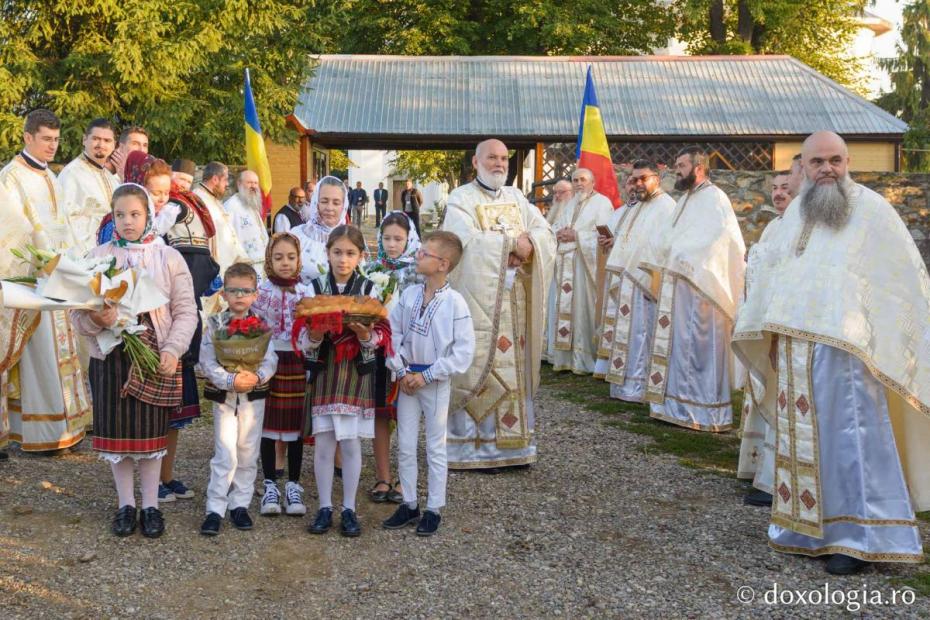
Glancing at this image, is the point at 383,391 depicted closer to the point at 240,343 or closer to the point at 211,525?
the point at 240,343

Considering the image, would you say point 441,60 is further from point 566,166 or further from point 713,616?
point 713,616

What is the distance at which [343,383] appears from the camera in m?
4.89

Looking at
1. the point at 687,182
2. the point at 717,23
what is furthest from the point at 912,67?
the point at 687,182

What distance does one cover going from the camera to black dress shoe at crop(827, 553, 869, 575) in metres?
4.43

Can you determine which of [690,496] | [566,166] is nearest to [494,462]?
[690,496]

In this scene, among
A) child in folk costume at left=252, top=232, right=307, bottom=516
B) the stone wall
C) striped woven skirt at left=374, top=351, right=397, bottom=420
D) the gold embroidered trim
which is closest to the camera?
the gold embroidered trim

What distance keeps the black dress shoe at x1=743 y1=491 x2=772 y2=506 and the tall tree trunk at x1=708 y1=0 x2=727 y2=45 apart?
2726 centimetres

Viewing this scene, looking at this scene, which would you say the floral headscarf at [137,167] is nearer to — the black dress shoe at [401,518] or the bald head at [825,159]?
the black dress shoe at [401,518]

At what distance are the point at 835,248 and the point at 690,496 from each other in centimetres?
186

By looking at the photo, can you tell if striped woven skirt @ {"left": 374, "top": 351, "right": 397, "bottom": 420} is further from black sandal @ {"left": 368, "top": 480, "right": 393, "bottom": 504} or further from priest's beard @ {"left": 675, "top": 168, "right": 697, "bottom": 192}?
priest's beard @ {"left": 675, "top": 168, "right": 697, "bottom": 192}

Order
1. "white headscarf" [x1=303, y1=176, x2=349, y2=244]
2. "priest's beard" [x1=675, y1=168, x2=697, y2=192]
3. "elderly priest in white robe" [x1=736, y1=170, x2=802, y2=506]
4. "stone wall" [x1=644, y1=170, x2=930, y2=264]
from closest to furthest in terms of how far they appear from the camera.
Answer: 1. "elderly priest in white robe" [x1=736, y1=170, x2=802, y2=506]
2. "white headscarf" [x1=303, y1=176, x2=349, y2=244]
3. "priest's beard" [x1=675, y1=168, x2=697, y2=192]
4. "stone wall" [x1=644, y1=170, x2=930, y2=264]

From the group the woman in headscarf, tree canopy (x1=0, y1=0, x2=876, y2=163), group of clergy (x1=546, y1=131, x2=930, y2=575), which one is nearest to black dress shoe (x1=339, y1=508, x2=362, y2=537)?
the woman in headscarf

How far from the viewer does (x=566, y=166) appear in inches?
805

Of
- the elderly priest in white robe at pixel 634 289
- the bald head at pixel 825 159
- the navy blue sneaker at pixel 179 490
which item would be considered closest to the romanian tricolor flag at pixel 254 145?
the elderly priest in white robe at pixel 634 289
